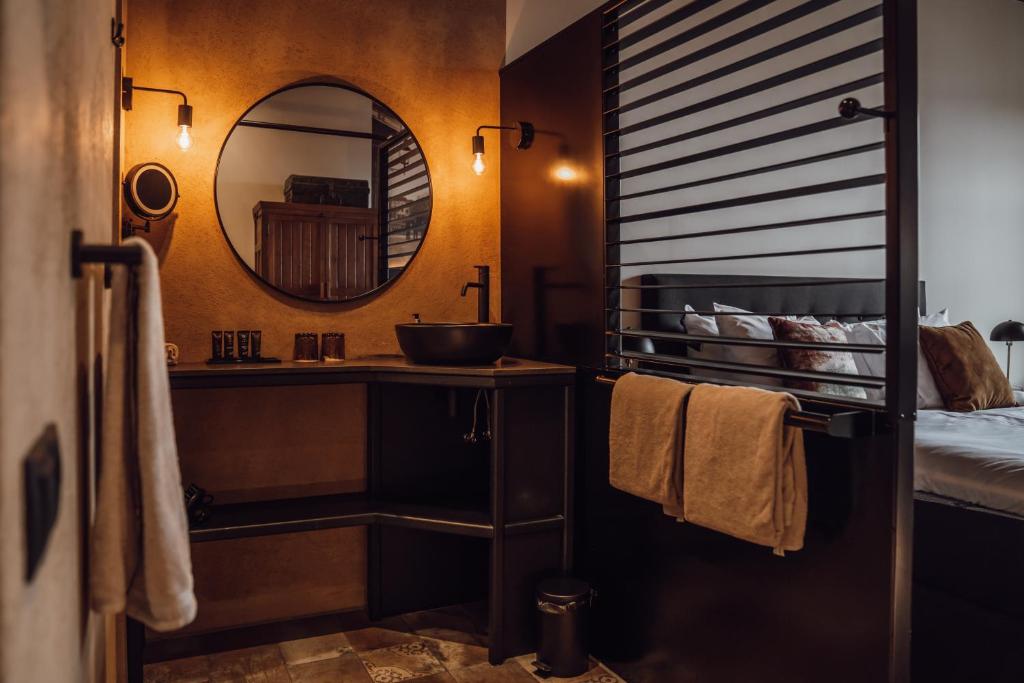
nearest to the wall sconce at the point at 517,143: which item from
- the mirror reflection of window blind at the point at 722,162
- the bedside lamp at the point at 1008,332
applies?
the mirror reflection of window blind at the point at 722,162

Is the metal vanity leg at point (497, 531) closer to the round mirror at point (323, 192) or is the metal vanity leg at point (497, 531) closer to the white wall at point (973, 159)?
the round mirror at point (323, 192)

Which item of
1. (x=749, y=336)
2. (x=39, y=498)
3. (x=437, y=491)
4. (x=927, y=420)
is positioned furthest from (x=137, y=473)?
(x=927, y=420)

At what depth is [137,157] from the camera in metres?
2.80

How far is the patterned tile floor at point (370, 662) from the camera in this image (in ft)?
8.65

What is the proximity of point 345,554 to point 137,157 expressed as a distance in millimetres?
1746

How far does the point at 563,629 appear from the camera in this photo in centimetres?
261

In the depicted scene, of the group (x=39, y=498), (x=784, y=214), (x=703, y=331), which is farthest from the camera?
(x=784, y=214)

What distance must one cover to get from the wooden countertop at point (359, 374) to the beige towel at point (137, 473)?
1.54 meters

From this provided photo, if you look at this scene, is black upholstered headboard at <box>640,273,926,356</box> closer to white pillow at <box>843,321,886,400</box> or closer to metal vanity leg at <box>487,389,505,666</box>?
white pillow at <box>843,321,886,400</box>

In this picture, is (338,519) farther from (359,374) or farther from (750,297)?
(750,297)

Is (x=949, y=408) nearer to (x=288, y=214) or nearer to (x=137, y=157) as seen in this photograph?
(x=288, y=214)

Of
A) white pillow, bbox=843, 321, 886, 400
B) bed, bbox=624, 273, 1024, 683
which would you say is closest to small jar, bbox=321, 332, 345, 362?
bed, bbox=624, 273, 1024, 683

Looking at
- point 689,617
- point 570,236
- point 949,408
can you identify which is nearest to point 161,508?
point 689,617

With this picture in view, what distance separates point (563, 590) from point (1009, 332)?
3485 mm
